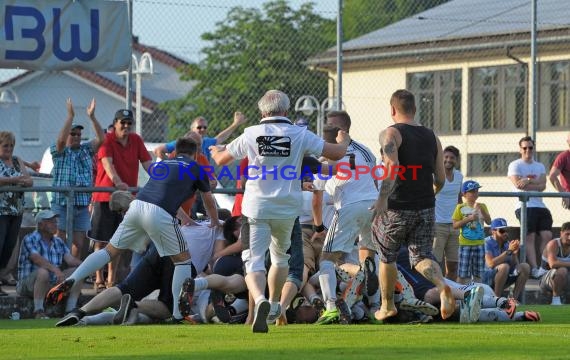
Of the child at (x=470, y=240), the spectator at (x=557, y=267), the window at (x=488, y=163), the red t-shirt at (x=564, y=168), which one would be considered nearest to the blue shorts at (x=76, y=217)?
the child at (x=470, y=240)

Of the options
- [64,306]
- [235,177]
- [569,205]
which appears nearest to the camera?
[64,306]

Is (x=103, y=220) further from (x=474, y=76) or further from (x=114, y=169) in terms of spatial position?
(x=474, y=76)

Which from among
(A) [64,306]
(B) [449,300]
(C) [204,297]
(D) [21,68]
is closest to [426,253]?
(B) [449,300]

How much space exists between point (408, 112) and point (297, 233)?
1.45 meters

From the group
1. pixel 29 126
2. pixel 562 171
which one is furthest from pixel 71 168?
pixel 29 126

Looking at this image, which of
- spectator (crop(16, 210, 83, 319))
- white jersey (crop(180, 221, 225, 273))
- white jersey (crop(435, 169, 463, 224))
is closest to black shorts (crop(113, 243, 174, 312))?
white jersey (crop(180, 221, 225, 273))

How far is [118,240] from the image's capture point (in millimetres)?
12883

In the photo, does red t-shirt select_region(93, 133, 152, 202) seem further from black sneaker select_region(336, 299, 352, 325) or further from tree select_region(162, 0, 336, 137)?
tree select_region(162, 0, 336, 137)

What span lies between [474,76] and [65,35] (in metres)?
21.5

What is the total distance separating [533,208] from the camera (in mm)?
17859

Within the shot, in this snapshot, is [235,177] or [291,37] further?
[291,37]

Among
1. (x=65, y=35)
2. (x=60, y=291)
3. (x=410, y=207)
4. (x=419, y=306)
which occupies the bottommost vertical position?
(x=419, y=306)

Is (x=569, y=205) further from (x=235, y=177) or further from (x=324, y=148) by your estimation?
(x=324, y=148)

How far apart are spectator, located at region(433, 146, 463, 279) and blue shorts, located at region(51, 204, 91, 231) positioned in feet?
13.7
